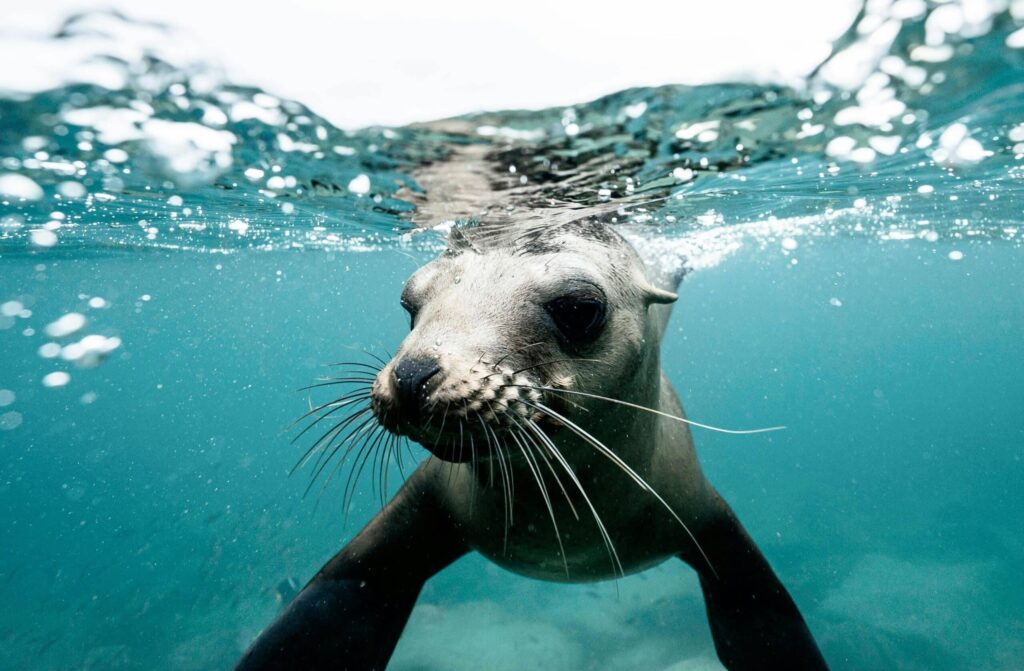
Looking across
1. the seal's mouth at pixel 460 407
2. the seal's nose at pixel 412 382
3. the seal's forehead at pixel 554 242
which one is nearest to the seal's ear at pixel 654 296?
the seal's forehead at pixel 554 242

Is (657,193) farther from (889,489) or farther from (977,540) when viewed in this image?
(889,489)

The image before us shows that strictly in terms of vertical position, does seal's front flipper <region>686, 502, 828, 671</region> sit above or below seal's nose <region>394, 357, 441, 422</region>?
below

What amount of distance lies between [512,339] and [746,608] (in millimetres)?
2382

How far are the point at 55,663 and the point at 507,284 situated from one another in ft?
47.3

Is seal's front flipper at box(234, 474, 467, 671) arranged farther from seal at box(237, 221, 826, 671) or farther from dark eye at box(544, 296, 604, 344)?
dark eye at box(544, 296, 604, 344)

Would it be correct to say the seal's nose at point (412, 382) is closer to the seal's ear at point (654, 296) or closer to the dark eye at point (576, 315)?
the dark eye at point (576, 315)

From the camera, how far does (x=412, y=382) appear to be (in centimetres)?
192

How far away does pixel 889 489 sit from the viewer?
2983 cm

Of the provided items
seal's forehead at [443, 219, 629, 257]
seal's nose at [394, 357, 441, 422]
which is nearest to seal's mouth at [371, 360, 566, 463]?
seal's nose at [394, 357, 441, 422]

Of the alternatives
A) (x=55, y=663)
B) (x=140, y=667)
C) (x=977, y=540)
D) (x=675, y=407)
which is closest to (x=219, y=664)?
(x=140, y=667)

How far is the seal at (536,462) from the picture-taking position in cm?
216

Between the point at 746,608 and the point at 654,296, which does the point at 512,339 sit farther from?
the point at 746,608

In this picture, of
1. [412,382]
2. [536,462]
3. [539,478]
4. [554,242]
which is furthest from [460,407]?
[554,242]

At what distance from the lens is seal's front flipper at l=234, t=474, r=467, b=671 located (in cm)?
313
